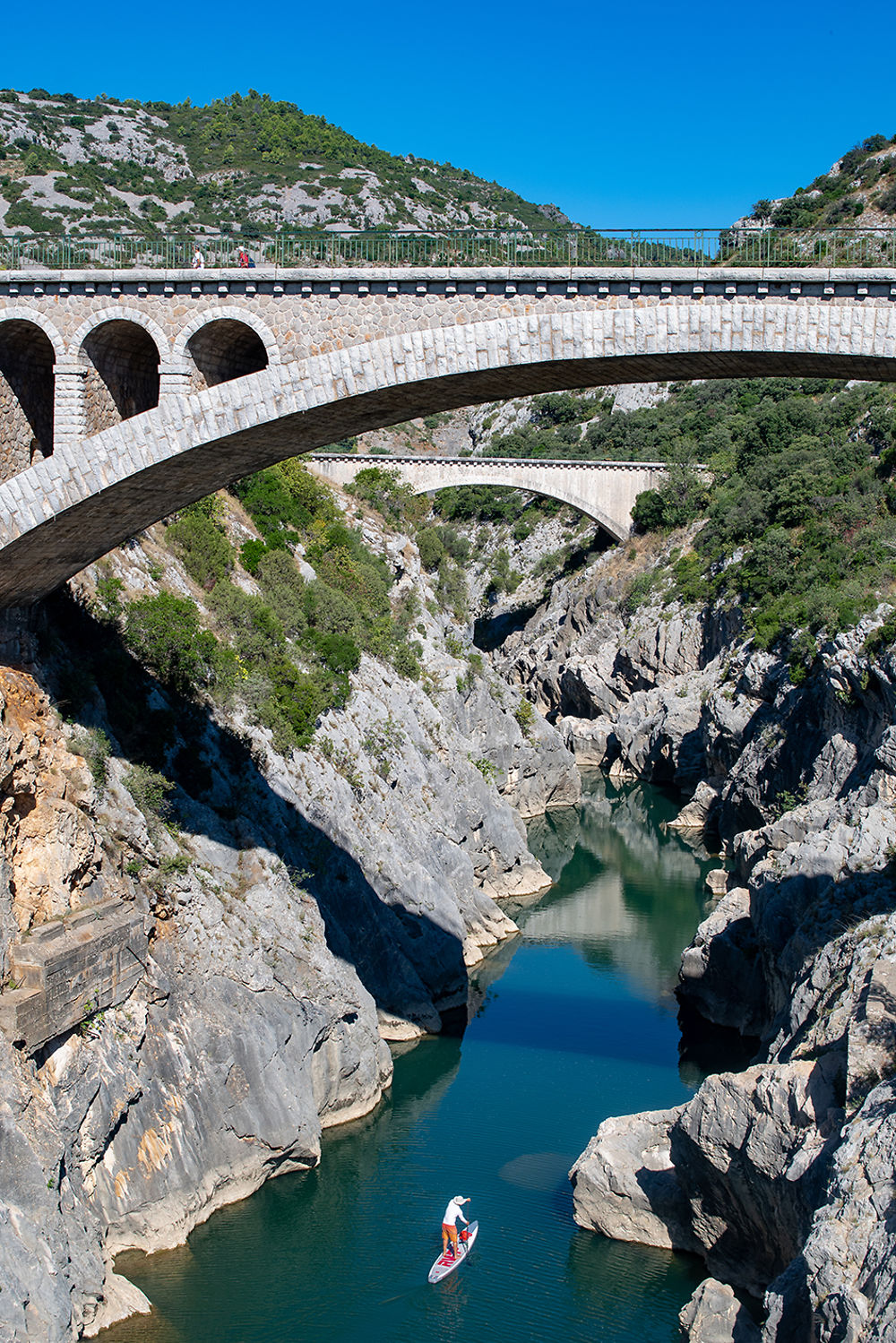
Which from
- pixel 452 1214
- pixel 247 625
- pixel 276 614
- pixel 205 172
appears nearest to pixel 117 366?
pixel 247 625

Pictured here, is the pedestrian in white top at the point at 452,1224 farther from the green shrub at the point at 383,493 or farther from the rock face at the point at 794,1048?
the green shrub at the point at 383,493

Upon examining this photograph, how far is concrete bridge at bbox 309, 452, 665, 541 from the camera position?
58094mm

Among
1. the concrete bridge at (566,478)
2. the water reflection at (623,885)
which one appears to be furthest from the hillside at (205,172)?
the water reflection at (623,885)

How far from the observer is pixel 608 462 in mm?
59812

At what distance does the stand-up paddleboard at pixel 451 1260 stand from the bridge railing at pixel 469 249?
A: 42.7 feet

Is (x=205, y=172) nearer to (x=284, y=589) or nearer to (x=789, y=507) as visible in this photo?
(x=789, y=507)

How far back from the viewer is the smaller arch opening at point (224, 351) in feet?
55.2

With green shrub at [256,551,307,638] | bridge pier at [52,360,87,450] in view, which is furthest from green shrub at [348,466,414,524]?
bridge pier at [52,360,87,450]

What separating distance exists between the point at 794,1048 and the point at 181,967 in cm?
874

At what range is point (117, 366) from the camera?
17891 mm

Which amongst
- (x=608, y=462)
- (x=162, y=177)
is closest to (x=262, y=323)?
(x=608, y=462)

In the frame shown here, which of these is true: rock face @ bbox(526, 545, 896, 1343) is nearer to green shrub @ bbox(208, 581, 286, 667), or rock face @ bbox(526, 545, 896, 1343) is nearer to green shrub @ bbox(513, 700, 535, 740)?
green shrub @ bbox(513, 700, 535, 740)

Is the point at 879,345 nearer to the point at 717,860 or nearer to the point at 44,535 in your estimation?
the point at 44,535

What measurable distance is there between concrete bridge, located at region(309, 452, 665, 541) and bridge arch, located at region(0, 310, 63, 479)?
39.3 m
